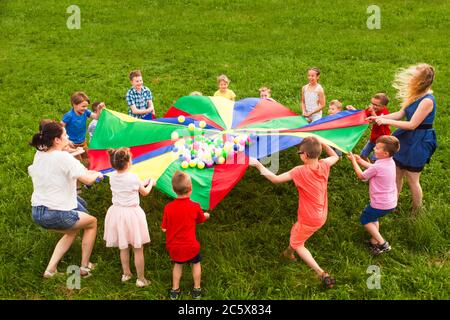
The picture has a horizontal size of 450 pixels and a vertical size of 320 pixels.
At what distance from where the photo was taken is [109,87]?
9055mm

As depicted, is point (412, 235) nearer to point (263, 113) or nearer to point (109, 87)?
point (263, 113)

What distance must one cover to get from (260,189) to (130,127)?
1745mm

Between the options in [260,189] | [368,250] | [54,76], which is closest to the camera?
[368,250]

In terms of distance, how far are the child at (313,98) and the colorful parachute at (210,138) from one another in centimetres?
36

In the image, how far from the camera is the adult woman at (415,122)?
443cm

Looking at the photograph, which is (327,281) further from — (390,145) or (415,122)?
(415,122)

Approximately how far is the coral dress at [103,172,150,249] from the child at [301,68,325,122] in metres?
2.87

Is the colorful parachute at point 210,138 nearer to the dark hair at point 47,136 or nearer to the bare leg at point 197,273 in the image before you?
the bare leg at point 197,273

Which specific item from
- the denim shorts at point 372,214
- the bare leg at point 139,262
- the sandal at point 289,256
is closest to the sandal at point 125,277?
the bare leg at point 139,262

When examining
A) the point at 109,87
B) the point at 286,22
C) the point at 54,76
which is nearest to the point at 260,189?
the point at 109,87

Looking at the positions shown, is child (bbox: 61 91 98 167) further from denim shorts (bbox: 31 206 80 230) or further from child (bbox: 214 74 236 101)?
child (bbox: 214 74 236 101)

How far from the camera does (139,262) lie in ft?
13.2

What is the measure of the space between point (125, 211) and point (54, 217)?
0.63 meters

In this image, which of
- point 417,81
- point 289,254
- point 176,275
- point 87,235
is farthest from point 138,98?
point 417,81
